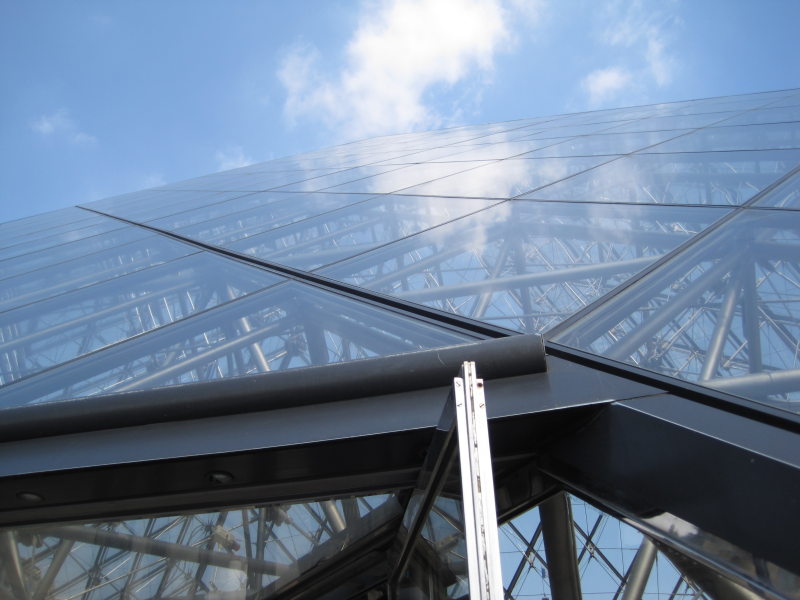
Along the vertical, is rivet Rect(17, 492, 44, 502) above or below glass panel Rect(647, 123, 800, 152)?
below

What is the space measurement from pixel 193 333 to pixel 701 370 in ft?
9.15

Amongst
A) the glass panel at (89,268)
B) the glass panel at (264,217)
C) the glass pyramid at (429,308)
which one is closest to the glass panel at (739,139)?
the glass pyramid at (429,308)

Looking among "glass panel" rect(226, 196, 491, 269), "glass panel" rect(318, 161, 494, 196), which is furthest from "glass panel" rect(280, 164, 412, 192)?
"glass panel" rect(226, 196, 491, 269)

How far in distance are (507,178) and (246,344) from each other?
439 cm

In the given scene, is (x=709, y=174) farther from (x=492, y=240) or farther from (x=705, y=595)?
(x=705, y=595)

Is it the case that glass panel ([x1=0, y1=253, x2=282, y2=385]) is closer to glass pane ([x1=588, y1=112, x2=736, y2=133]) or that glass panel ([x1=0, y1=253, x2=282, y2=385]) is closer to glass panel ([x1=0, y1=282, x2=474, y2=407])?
glass panel ([x1=0, y1=282, x2=474, y2=407])

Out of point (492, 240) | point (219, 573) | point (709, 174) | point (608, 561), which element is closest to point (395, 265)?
point (492, 240)

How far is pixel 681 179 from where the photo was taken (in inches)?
223

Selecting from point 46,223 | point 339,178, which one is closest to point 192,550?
point 339,178

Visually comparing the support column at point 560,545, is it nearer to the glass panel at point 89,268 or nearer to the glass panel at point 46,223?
the glass panel at point 89,268

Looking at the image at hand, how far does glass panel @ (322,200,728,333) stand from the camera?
3246 millimetres

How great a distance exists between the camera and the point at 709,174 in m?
5.74

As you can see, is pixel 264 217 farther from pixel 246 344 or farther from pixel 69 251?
pixel 246 344

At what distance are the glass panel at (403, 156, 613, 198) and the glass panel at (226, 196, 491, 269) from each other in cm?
36
